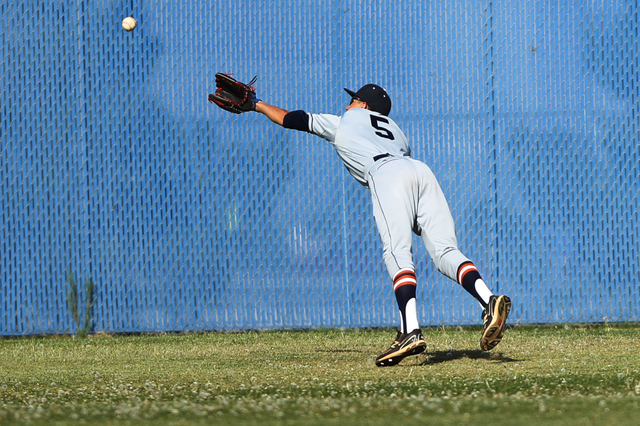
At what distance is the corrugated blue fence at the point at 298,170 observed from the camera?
269 inches

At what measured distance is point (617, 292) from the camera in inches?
271

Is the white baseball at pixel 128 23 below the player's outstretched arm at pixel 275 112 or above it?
above

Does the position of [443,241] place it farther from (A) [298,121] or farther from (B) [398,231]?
(A) [298,121]

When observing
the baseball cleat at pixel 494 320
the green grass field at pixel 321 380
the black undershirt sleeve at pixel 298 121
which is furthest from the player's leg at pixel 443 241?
the black undershirt sleeve at pixel 298 121

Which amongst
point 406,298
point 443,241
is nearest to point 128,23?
point 443,241

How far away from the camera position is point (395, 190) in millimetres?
4383

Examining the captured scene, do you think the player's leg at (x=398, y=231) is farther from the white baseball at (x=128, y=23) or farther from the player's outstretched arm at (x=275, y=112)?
the white baseball at (x=128, y=23)

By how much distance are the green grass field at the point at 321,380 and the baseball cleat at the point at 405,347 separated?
7cm

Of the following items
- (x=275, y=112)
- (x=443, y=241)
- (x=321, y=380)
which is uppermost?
(x=275, y=112)

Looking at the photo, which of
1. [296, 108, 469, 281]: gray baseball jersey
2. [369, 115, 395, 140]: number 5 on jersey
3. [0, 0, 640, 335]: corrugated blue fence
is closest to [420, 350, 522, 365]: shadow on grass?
[296, 108, 469, 281]: gray baseball jersey

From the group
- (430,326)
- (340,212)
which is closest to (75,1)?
(340,212)

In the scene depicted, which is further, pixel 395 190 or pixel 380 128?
pixel 380 128

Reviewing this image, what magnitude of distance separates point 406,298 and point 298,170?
9.39 ft

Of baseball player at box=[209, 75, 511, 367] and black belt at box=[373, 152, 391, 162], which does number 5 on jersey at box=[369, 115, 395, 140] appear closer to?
baseball player at box=[209, 75, 511, 367]
